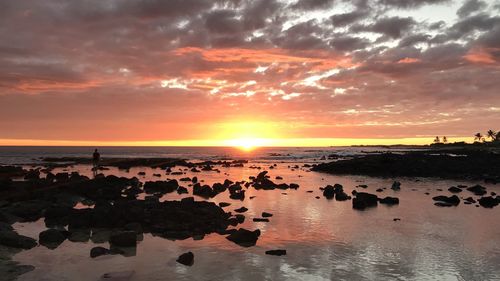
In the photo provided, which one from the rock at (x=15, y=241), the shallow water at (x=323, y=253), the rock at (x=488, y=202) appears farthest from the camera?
the rock at (x=488, y=202)

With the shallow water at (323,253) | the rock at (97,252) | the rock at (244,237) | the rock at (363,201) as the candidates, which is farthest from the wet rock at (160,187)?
the rock at (97,252)

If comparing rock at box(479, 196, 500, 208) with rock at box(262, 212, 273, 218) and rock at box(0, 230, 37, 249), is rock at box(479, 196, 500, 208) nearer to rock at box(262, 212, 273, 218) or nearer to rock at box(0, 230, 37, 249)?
rock at box(262, 212, 273, 218)

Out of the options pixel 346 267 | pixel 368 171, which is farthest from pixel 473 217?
pixel 368 171

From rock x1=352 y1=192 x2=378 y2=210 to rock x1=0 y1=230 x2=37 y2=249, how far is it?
21.9 meters

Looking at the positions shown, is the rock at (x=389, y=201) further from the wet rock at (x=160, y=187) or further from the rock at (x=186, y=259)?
the rock at (x=186, y=259)

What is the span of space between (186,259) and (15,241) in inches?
336

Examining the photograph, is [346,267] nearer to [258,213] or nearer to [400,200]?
[258,213]

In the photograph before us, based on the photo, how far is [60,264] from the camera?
16.2m

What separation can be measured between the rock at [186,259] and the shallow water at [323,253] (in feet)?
0.84

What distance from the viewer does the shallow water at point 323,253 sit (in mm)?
15148

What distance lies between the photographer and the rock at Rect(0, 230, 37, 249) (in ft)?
60.9

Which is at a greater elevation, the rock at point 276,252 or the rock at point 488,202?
the rock at point 488,202

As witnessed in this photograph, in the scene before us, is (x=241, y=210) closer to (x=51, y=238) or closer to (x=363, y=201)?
(x=363, y=201)

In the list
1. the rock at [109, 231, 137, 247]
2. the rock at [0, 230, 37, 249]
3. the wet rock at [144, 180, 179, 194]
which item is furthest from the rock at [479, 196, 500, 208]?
the rock at [0, 230, 37, 249]
